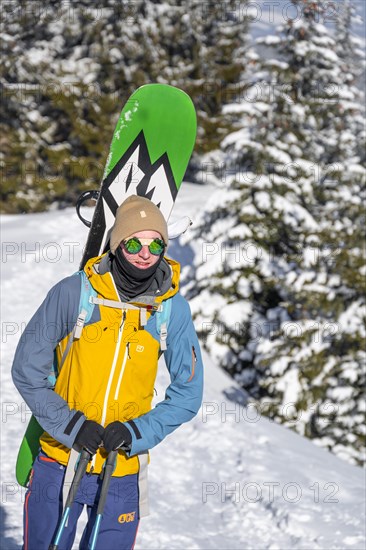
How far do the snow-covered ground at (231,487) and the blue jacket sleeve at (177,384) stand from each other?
9.06 ft

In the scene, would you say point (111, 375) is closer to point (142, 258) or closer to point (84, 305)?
point (84, 305)

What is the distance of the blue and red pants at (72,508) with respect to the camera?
122 inches

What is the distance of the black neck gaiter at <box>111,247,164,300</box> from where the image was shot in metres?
2.96

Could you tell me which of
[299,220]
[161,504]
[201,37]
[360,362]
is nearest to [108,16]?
[201,37]

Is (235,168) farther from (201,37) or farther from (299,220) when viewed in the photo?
(201,37)

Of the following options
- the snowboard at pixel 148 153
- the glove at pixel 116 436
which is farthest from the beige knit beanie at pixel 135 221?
the snowboard at pixel 148 153

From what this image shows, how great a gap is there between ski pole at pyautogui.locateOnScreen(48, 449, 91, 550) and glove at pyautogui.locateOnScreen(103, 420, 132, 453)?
3.8 inches

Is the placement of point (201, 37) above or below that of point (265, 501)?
below

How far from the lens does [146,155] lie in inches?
213

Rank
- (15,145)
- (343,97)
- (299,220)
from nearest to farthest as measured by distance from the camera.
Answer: (299,220), (343,97), (15,145)

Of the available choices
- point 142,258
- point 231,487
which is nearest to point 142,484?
point 142,258

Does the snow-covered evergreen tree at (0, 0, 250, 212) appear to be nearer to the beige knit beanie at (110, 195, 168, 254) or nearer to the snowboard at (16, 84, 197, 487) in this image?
the snowboard at (16, 84, 197, 487)

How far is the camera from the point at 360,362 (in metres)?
15.0

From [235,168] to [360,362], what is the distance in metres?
4.94
